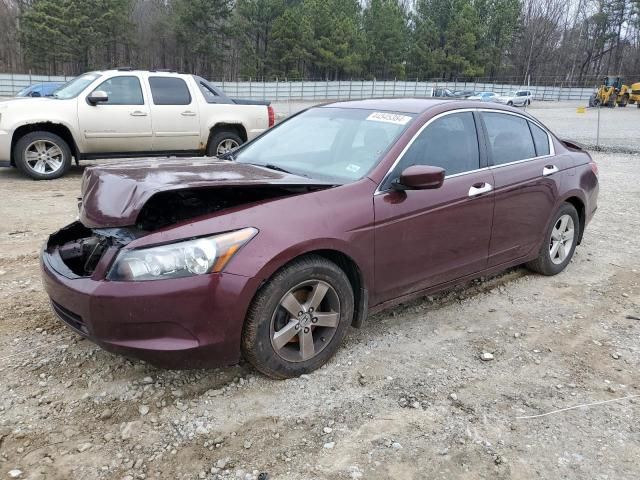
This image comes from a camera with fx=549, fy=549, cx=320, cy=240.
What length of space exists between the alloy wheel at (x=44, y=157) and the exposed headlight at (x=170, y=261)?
6798 millimetres

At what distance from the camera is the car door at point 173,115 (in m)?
9.08

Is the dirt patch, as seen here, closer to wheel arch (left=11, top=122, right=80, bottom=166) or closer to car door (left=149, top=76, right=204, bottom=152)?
wheel arch (left=11, top=122, right=80, bottom=166)

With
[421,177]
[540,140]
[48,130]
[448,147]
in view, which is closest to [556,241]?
[540,140]

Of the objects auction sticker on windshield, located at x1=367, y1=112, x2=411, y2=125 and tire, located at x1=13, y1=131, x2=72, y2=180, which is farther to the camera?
tire, located at x1=13, y1=131, x2=72, y2=180

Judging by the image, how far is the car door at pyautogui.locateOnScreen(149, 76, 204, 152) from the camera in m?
9.08

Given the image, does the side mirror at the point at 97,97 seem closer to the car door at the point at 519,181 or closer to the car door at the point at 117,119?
the car door at the point at 117,119

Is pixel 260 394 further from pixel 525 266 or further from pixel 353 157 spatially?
pixel 525 266

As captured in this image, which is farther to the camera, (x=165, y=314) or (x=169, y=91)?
(x=169, y=91)

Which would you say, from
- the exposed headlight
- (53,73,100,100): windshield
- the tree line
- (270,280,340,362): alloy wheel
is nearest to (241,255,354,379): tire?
(270,280,340,362): alloy wheel

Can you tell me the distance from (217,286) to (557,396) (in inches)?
78.4

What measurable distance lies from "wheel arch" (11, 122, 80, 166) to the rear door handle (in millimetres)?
6833

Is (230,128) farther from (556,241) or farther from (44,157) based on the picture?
(556,241)

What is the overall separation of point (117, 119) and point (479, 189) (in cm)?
665

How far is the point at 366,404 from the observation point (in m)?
2.94
